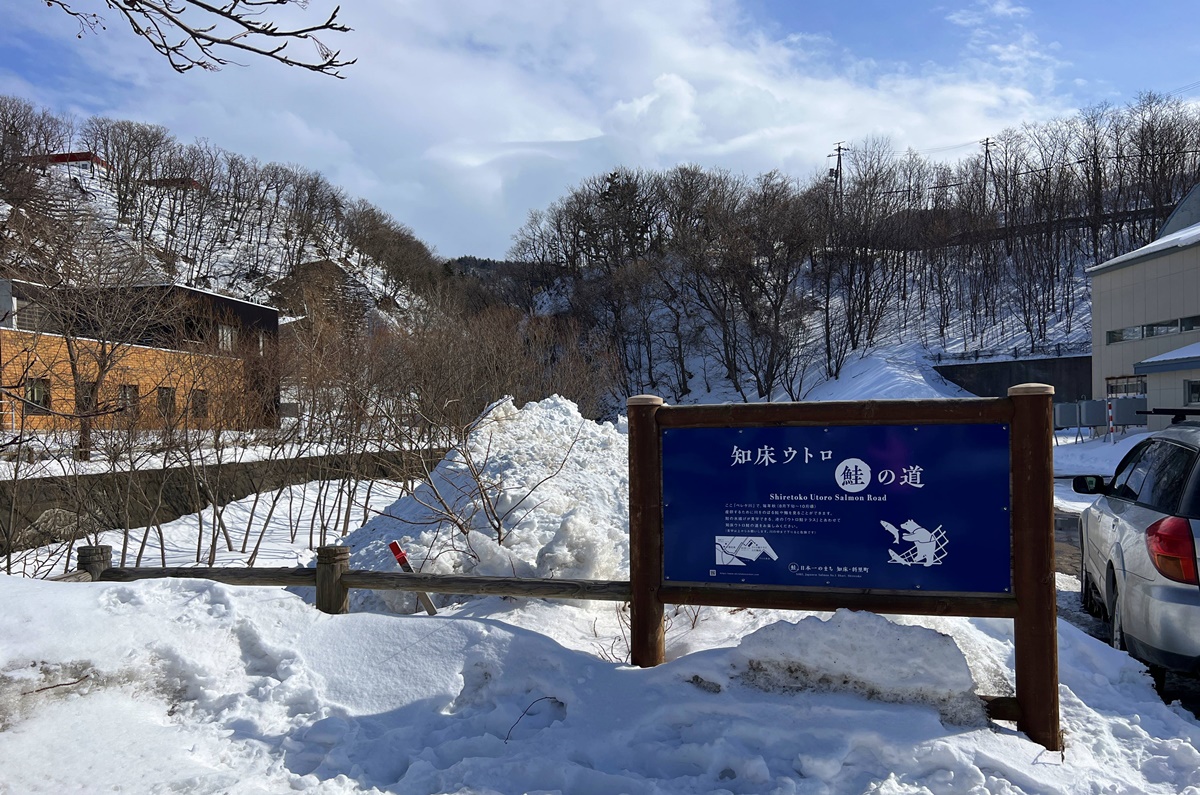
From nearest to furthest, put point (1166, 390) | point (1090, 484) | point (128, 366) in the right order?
point (1090, 484) < point (128, 366) < point (1166, 390)

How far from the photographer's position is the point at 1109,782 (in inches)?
147

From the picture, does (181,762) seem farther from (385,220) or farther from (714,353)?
(385,220)

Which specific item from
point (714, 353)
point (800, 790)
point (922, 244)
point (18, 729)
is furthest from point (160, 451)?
point (922, 244)

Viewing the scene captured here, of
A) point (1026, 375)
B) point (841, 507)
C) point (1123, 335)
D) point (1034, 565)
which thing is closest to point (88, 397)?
point (841, 507)

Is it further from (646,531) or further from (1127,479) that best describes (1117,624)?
(646,531)

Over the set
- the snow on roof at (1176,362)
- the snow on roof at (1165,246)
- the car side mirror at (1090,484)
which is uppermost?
the snow on roof at (1165,246)

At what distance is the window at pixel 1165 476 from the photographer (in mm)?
5199

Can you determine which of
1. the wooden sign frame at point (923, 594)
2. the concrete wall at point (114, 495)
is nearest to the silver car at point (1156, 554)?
the wooden sign frame at point (923, 594)

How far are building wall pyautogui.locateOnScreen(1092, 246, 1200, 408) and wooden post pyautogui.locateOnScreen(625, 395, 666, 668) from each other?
29.5 meters

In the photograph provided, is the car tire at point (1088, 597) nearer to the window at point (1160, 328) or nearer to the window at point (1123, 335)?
the window at point (1160, 328)

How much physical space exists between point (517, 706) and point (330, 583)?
5.46 ft

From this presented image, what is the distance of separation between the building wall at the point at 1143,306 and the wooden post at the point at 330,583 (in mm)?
30529

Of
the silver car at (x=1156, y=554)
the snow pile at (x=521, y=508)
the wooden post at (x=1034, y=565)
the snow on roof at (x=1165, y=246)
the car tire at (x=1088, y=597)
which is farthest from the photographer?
the snow on roof at (x=1165, y=246)

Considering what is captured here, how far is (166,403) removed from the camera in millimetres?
16562
